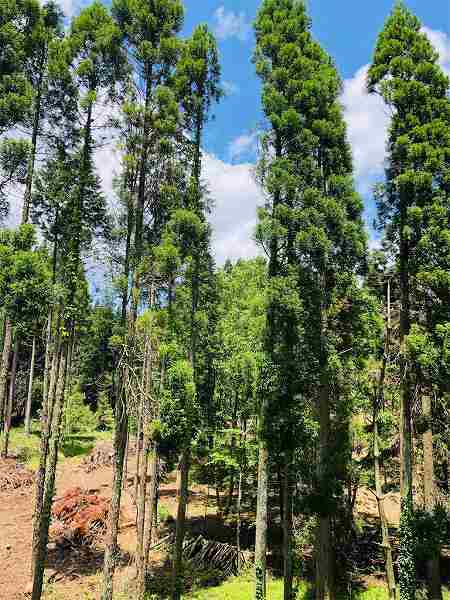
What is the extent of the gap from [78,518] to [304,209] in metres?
16.0

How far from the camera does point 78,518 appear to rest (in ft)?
65.7

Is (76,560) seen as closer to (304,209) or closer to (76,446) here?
(304,209)

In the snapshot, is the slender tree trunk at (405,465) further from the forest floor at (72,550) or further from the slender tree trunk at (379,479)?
the forest floor at (72,550)

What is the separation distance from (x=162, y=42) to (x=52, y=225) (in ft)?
21.7

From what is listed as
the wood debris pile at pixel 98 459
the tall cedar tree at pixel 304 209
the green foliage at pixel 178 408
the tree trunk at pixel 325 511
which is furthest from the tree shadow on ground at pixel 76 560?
the wood debris pile at pixel 98 459

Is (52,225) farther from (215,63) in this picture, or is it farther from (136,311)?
(215,63)

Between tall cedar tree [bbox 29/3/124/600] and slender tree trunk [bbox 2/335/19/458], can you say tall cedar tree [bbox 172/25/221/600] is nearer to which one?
tall cedar tree [bbox 29/3/124/600]

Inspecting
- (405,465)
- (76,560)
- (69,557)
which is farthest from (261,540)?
(69,557)

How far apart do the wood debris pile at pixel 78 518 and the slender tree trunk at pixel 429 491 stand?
12338 millimetres

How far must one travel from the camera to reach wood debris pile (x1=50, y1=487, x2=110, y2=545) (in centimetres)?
1850

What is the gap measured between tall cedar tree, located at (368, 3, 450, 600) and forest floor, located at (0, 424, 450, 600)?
3.88 m

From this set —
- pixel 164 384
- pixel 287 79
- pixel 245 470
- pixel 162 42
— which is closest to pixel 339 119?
pixel 287 79

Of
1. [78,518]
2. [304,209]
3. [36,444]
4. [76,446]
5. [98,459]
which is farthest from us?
[76,446]

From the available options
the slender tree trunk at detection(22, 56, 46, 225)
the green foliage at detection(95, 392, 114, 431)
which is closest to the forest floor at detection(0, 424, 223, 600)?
the green foliage at detection(95, 392, 114, 431)
